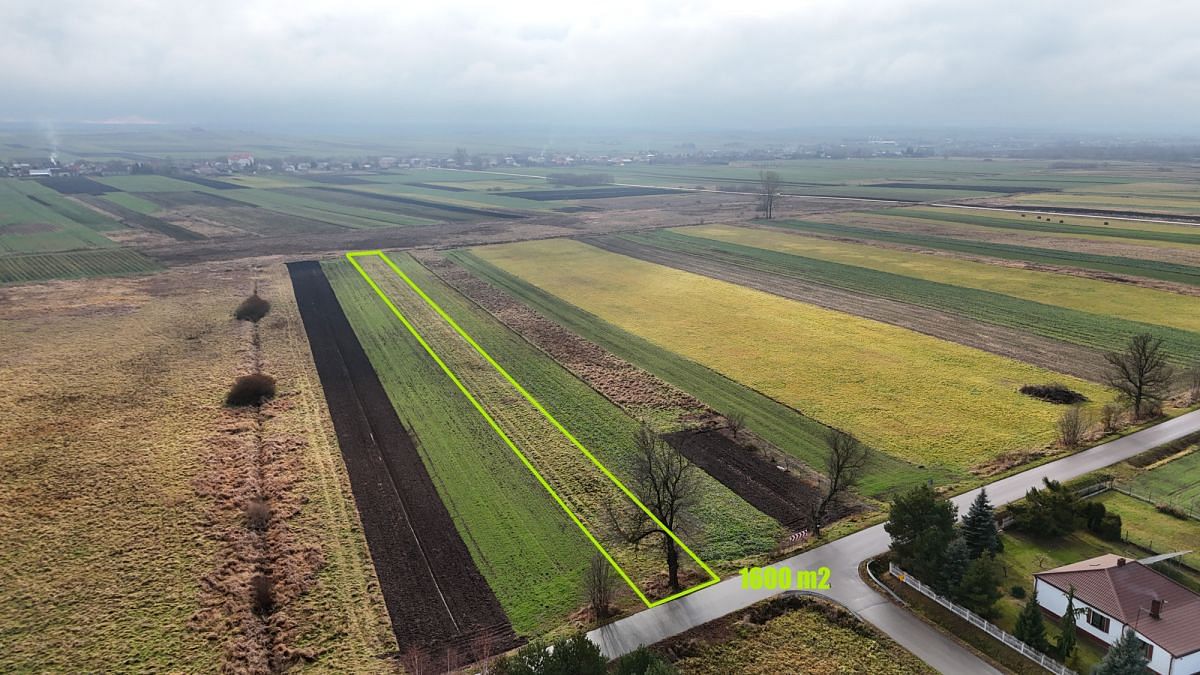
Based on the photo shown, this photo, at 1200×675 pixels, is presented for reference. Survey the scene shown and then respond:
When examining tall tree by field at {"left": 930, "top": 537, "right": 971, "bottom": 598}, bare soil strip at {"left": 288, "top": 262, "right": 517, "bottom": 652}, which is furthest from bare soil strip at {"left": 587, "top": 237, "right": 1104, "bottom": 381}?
bare soil strip at {"left": 288, "top": 262, "right": 517, "bottom": 652}

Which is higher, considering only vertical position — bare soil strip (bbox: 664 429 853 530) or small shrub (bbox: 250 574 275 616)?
bare soil strip (bbox: 664 429 853 530)

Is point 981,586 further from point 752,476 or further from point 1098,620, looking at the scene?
point 752,476

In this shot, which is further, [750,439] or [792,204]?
[792,204]

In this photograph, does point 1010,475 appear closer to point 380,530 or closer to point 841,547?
point 841,547

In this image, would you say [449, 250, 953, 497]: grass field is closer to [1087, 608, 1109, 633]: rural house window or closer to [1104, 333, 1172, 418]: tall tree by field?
[1087, 608, 1109, 633]: rural house window

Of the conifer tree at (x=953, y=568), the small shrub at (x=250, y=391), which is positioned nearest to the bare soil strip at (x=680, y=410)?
the conifer tree at (x=953, y=568)

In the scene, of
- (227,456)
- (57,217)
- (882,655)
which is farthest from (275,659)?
(57,217)
